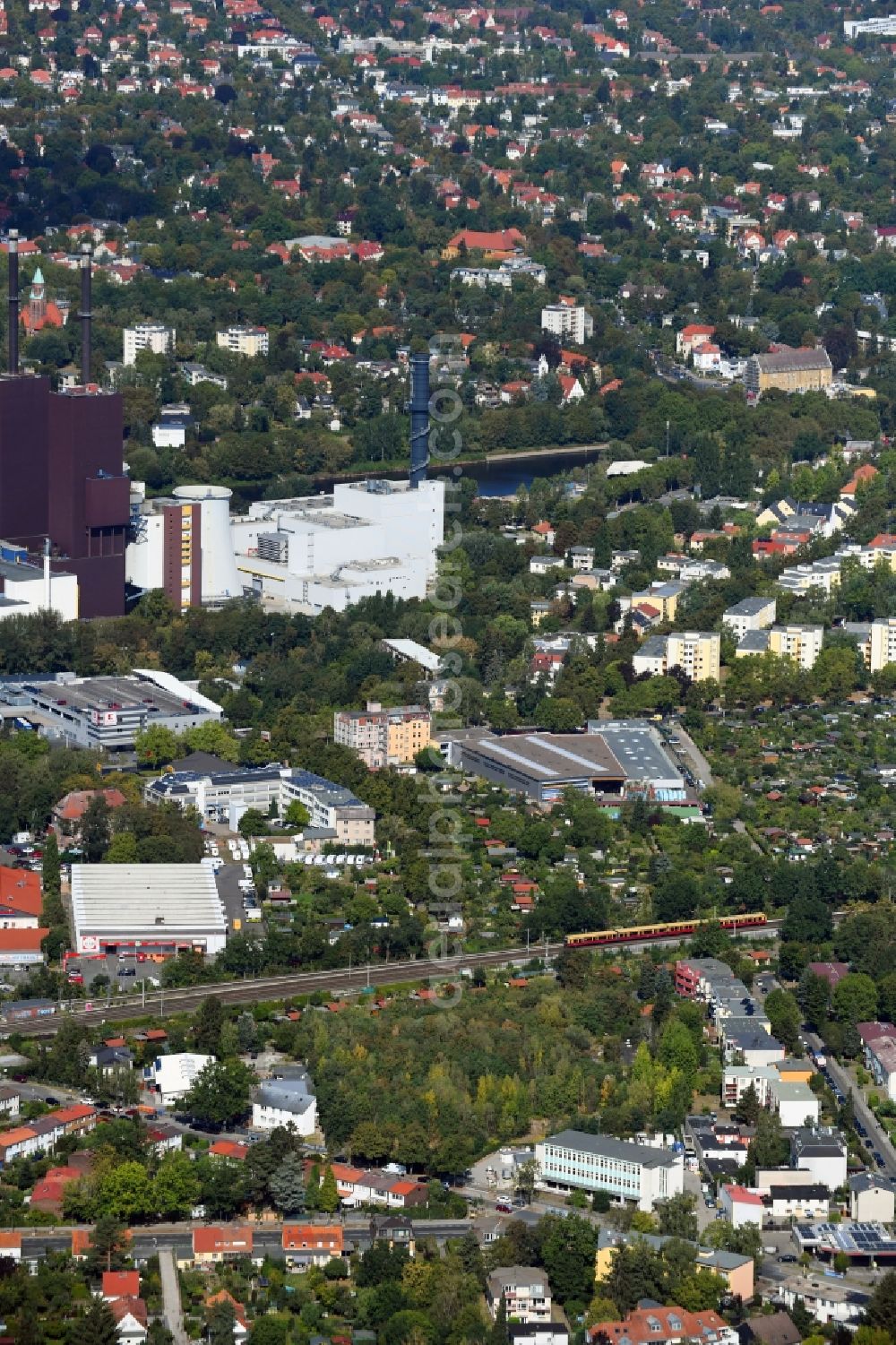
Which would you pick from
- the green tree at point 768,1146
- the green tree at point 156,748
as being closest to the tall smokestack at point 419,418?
the green tree at point 156,748

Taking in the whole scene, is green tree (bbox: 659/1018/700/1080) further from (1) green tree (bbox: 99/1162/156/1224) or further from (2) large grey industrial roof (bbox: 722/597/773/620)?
(2) large grey industrial roof (bbox: 722/597/773/620)

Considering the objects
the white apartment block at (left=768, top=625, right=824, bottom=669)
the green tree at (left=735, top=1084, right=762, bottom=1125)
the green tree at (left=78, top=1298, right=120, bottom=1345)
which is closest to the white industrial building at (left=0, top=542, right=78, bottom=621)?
the white apartment block at (left=768, top=625, right=824, bottom=669)

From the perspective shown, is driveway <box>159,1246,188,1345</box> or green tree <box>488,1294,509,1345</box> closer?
green tree <box>488,1294,509,1345</box>

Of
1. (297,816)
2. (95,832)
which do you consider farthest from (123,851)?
(297,816)

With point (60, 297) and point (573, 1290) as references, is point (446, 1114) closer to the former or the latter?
point (573, 1290)

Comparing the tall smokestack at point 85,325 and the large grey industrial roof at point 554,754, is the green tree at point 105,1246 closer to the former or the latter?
the large grey industrial roof at point 554,754

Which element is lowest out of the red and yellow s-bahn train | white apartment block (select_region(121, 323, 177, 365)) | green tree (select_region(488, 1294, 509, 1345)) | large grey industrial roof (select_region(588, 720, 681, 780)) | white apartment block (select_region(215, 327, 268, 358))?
white apartment block (select_region(215, 327, 268, 358))
